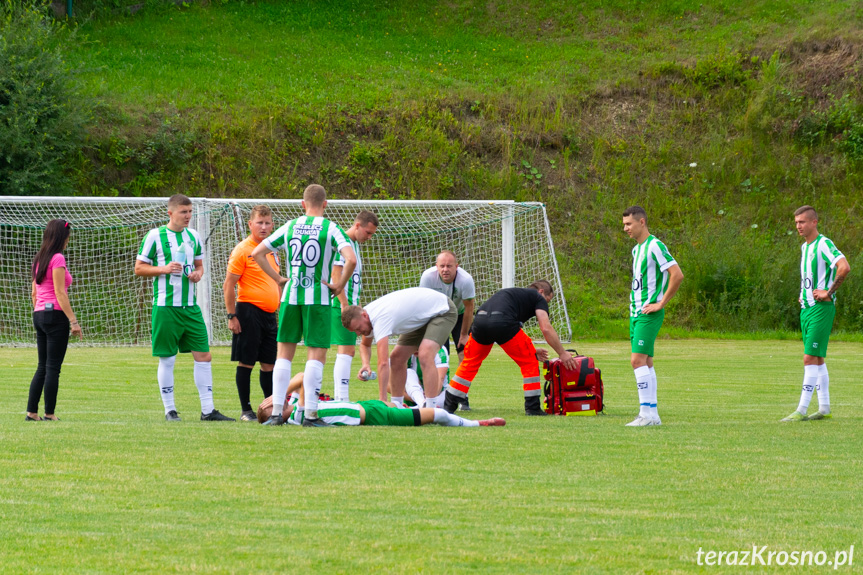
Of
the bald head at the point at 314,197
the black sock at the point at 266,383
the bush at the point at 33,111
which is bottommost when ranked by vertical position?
the black sock at the point at 266,383

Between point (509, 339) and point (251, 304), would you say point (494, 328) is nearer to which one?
point (509, 339)

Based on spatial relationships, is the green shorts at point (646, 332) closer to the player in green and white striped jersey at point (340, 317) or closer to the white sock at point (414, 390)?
the white sock at point (414, 390)

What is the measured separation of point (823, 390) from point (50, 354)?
7137mm

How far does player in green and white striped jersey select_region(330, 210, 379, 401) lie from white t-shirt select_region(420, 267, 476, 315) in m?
0.97

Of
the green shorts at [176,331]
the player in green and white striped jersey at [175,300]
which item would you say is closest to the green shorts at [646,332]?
the player in green and white striped jersey at [175,300]

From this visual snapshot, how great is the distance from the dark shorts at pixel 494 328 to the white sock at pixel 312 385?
242cm

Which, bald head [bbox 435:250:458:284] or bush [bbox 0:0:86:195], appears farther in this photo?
bush [bbox 0:0:86:195]

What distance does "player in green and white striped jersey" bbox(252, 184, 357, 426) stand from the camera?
742 centimetres

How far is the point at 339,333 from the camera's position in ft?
29.1

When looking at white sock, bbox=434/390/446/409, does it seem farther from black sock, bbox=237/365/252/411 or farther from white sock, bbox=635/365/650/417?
white sock, bbox=635/365/650/417

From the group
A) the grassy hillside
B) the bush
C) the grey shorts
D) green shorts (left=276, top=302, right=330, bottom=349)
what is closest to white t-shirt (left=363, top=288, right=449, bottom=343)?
the grey shorts

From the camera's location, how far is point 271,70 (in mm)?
31297

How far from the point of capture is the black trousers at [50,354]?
788cm

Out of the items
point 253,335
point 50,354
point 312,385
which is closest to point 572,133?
point 253,335
